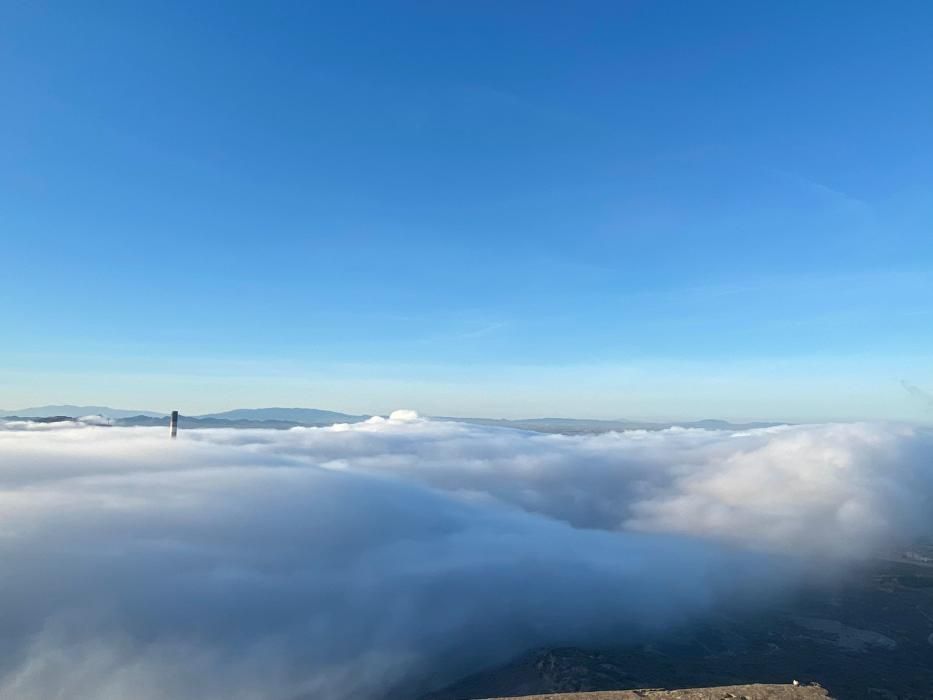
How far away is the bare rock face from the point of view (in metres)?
42.7

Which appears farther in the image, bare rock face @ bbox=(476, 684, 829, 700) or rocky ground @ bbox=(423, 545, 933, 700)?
rocky ground @ bbox=(423, 545, 933, 700)

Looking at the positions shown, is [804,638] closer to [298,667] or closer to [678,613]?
[678,613]

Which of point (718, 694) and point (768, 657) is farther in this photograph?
point (768, 657)

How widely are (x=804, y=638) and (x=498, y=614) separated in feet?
237

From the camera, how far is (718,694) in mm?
43625

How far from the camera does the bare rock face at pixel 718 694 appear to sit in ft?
140

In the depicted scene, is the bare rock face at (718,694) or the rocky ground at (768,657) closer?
the bare rock face at (718,694)

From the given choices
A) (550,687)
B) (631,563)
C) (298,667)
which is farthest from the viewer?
(631,563)

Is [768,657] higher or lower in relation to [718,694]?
lower

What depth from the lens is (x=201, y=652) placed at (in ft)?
294

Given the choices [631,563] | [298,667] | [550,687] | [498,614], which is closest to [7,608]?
[298,667]

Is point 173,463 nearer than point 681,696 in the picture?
No

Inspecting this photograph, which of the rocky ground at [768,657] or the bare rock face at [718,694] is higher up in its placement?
the bare rock face at [718,694]

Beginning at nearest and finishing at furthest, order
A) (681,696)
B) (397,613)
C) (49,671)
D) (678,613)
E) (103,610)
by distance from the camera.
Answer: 1. (681,696)
2. (49,671)
3. (103,610)
4. (397,613)
5. (678,613)
